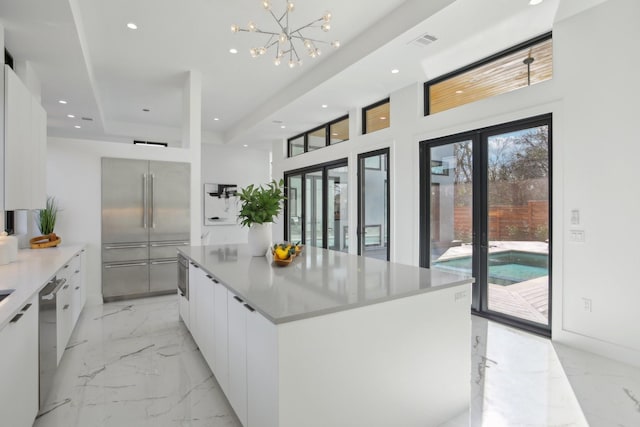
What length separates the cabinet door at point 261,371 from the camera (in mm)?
1419

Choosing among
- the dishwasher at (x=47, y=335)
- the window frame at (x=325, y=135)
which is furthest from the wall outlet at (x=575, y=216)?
the dishwasher at (x=47, y=335)

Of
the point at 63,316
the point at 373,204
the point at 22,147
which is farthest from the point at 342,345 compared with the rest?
the point at 373,204

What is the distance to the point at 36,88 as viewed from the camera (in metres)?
4.13

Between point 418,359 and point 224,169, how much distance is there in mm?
7802

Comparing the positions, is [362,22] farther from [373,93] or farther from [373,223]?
[373,223]

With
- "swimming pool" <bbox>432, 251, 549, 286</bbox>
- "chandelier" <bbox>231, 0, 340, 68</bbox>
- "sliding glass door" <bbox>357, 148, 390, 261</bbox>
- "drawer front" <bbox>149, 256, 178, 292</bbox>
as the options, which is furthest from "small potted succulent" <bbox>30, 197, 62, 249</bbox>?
"swimming pool" <bbox>432, 251, 549, 286</bbox>

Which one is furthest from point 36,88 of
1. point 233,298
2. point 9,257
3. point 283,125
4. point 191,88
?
point 233,298

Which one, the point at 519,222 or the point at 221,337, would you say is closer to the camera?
the point at 221,337

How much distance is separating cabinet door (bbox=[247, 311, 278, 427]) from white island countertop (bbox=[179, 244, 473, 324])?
0.33 ft

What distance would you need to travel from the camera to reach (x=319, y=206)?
→ 7078 mm

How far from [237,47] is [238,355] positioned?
12.1 ft

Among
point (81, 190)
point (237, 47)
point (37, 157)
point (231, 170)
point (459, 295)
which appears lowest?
point (459, 295)

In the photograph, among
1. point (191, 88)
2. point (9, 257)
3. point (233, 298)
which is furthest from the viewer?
point (191, 88)

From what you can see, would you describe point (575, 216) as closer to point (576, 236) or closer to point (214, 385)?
point (576, 236)
